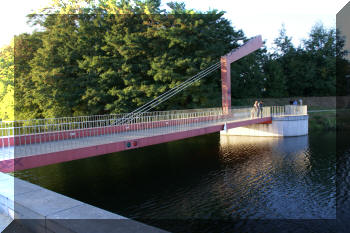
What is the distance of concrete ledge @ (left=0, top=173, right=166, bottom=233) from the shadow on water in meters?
5.26

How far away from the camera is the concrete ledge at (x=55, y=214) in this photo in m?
3.43

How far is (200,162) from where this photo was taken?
17.2 m

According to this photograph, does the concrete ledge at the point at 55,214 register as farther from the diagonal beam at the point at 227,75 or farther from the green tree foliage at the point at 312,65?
the green tree foliage at the point at 312,65

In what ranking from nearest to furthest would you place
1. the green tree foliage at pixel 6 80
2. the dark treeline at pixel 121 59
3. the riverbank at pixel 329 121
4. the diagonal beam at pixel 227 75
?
the diagonal beam at pixel 227 75 → the dark treeline at pixel 121 59 → the riverbank at pixel 329 121 → the green tree foliage at pixel 6 80

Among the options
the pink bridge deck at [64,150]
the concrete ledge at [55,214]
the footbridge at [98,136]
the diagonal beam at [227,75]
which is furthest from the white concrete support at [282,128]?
the concrete ledge at [55,214]

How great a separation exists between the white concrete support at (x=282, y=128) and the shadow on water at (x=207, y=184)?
4.02 metres

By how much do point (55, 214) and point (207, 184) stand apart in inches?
390

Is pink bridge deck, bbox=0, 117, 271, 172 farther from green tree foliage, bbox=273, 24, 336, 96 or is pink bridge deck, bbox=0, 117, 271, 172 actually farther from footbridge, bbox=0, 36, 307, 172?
green tree foliage, bbox=273, 24, 336, 96

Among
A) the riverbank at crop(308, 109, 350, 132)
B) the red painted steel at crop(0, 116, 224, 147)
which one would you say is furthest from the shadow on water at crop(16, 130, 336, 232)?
the riverbank at crop(308, 109, 350, 132)

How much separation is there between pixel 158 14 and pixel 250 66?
735 inches

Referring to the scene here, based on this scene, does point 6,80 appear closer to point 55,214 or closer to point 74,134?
point 74,134

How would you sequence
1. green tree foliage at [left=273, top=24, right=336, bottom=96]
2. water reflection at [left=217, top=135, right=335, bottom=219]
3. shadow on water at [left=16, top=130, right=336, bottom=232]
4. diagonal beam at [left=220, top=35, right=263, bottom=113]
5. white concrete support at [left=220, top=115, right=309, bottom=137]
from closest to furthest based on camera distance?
shadow on water at [left=16, top=130, right=336, bottom=232], water reflection at [left=217, top=135, right=335, bottom=219], diagonal beam at [left=220, top=35, right=263, bottom=113], white concrete support at [left=220, top=115, right=309, bottom=137], green tree foliage at [left=273, top=24, right=336, bottom=96]

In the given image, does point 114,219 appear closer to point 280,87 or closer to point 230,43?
point 230,43

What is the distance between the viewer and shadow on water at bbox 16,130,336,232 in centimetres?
958
